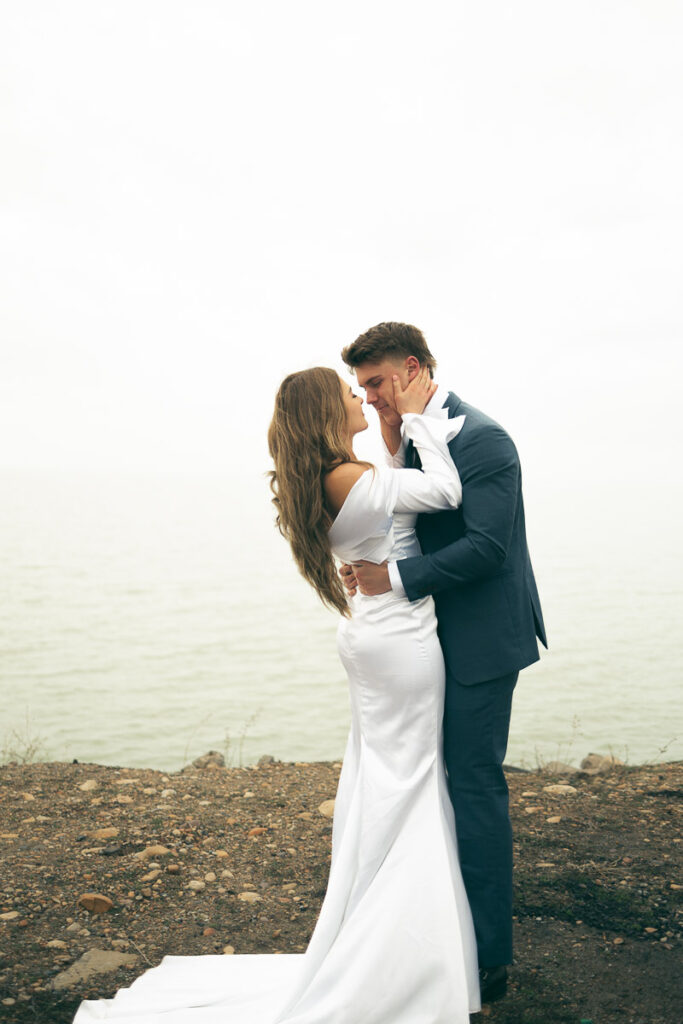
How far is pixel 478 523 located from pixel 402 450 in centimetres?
54

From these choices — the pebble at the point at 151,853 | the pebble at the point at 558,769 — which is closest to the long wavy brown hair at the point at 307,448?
the pebble at the point at 151,853

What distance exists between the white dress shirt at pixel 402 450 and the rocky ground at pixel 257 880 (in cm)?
Answer: 162

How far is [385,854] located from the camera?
11.0 feet

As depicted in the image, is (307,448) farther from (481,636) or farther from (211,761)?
(211,761)

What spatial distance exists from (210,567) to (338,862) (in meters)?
28.0

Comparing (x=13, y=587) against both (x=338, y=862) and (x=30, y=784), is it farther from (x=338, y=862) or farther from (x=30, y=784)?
(x=338, y=862)

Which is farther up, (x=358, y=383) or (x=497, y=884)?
(x=358, y=383)

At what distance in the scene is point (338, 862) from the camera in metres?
3.41

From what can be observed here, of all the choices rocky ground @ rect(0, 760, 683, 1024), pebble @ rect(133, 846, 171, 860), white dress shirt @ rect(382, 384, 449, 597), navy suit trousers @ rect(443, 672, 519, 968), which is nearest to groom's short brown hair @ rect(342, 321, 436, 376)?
white dress shirt @ rect(382, 384, 449, 597)

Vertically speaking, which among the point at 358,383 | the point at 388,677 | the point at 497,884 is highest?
the point at 358,383

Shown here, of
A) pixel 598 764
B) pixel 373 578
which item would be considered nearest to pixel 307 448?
pixel 373 578

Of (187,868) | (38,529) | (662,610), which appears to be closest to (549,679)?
(662,610)

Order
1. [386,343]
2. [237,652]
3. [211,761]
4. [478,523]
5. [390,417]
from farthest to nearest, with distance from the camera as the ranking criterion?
[237,652] < [211,761] < [390,417] < [386,343] < [478,523]

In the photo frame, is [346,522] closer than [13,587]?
Yes
